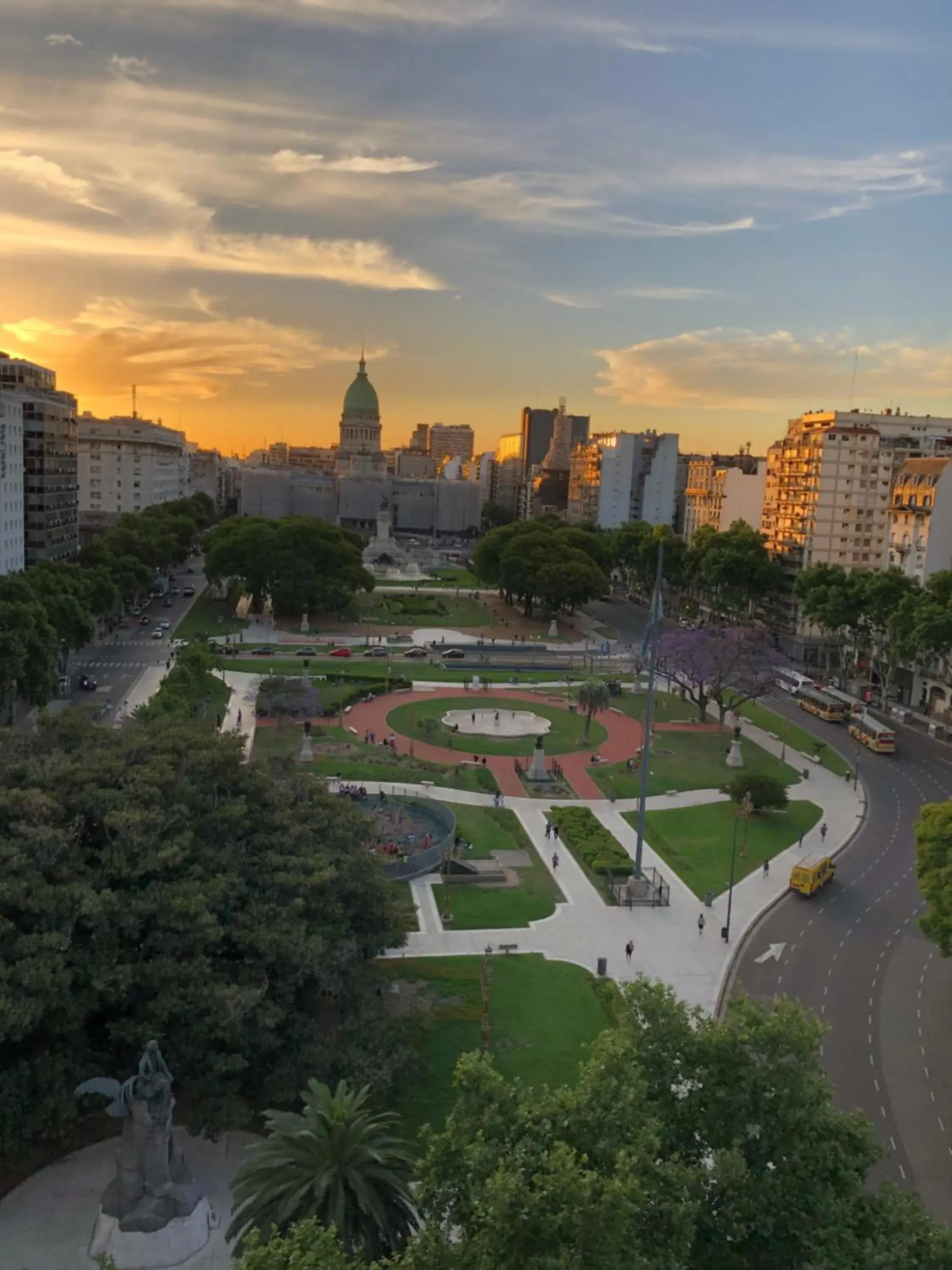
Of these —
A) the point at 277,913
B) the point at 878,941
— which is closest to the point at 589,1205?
the point at 277,913

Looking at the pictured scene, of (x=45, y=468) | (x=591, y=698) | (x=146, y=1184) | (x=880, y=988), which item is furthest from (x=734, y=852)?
(x=45, y=468)

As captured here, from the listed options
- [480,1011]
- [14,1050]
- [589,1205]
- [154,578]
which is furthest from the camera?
[154,578]

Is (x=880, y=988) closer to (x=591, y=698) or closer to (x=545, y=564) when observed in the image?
(x=591, y=698)

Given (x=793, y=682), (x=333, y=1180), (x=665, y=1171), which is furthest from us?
(x=793, y=682)

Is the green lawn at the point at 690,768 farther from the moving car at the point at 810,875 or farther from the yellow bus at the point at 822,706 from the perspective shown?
the moving car at the point at 810,875

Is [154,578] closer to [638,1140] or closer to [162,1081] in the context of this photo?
[162,1081]

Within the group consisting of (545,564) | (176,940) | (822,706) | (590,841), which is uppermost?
(545,564)
